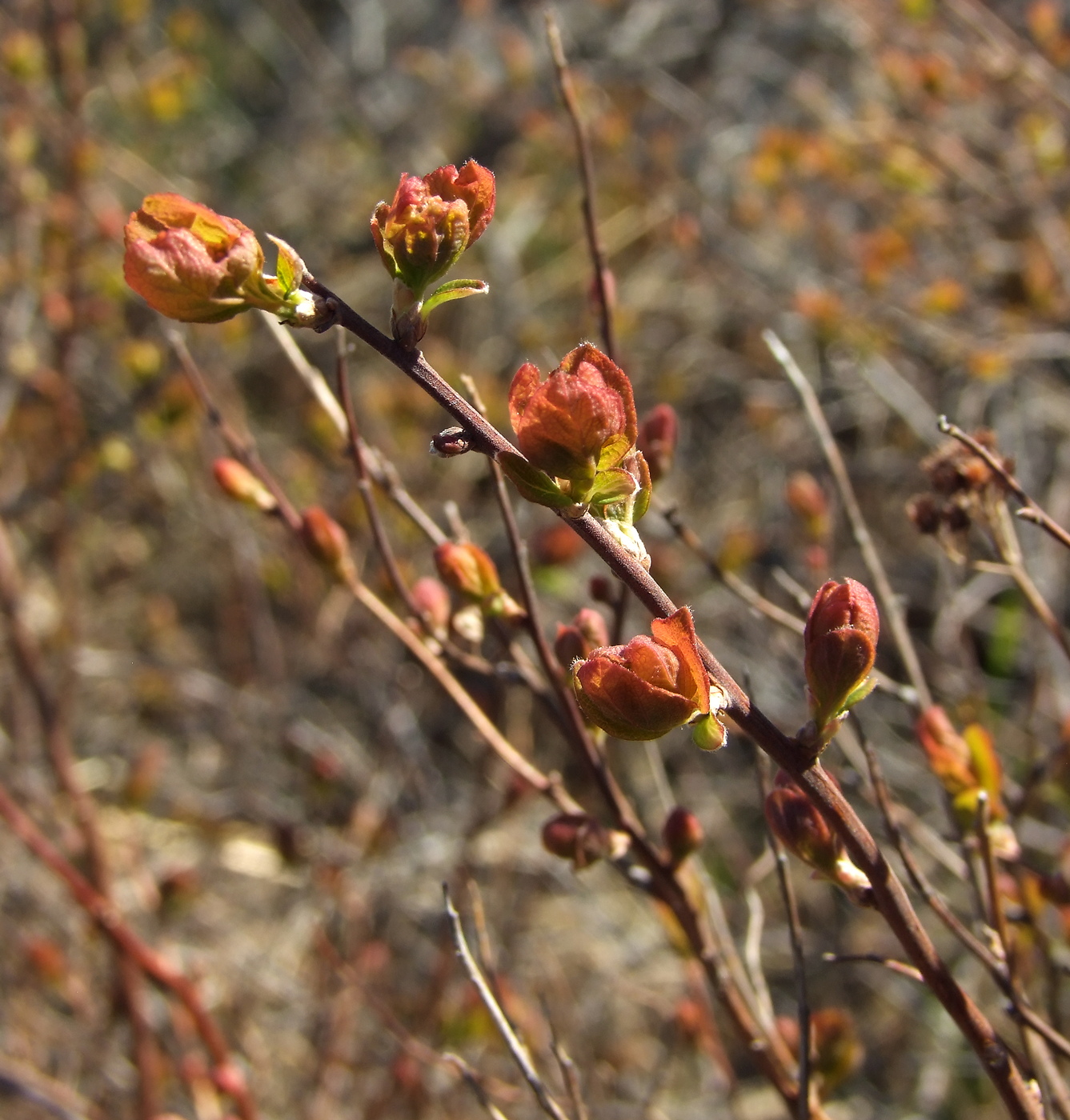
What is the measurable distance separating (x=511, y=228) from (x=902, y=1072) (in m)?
3.73

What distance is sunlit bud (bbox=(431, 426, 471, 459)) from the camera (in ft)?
2.34

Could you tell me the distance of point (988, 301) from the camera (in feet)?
13.4

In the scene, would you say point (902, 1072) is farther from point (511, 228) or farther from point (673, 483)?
point (511, 228)

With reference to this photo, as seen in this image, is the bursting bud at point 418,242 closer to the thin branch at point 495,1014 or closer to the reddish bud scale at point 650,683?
the reddish bud scale at point 650,683

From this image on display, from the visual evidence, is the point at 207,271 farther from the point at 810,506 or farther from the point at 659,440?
the point at 810,506

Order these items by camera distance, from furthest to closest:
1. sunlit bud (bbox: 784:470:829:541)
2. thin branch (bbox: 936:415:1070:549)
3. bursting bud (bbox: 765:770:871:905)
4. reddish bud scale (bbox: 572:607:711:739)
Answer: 1. sunlit bud (bbox: 784:470:829:541)
2. thin branch (bbox: 936:415:1070:549)
3. bursting bud (bbox: 765:770:871:905)
4. reddish bud scale (bbox: 572:607:711:739)

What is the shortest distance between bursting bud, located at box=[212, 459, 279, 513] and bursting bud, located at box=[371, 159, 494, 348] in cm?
60

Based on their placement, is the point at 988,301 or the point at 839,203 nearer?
the point at 988,301

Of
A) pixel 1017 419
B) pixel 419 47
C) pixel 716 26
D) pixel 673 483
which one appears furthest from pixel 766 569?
pixel 419 47

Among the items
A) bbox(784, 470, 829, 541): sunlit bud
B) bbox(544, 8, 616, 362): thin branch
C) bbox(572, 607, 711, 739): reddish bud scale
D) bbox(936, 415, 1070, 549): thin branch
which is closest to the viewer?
bbox(572, 607, 711, 739): reddish bud scale

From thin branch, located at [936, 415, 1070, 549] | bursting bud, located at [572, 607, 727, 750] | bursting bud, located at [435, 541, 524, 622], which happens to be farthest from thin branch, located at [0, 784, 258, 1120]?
thin branch, located at [936, 415, 1070, 549]

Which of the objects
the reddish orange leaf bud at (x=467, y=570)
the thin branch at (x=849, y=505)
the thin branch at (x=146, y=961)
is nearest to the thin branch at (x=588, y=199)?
the thin branch at (x=849, y=505)

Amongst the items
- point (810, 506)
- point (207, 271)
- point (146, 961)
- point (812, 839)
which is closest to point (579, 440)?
point (207, 271)

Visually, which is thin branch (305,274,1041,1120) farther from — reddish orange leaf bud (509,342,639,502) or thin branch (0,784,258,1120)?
thin branch (0,784,258,1120)
